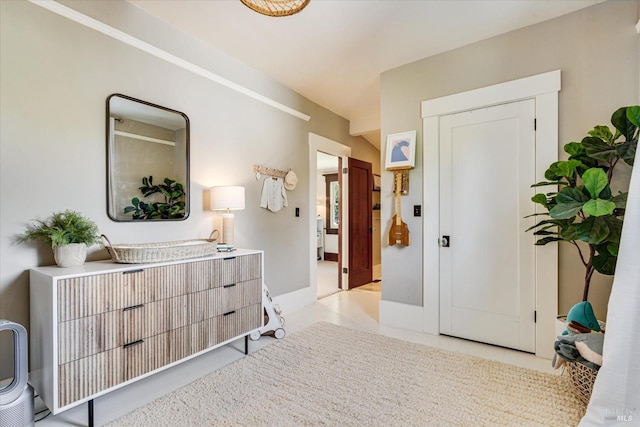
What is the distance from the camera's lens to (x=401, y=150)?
306 cm

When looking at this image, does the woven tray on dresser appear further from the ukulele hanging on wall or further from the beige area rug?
the ukulele hanging on wall

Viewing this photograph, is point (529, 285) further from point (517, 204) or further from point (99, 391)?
point (99, 391)

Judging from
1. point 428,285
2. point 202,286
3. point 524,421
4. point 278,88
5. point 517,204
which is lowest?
point 524,421

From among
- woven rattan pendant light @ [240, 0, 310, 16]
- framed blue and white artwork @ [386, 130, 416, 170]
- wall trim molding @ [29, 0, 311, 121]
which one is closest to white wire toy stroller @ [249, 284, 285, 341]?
framed blue and white artwork @ [386, 130, 416, 170]

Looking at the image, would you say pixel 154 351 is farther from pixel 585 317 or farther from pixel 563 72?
pixel 563 72

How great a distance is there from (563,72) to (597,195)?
50.0 inches

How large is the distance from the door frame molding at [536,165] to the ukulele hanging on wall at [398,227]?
192 millimetres

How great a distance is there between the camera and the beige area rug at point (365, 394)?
1653 mm

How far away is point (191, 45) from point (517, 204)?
3079mm

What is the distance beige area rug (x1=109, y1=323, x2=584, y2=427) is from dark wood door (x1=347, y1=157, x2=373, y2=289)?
2.32m

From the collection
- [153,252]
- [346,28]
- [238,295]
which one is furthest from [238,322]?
[346,28]

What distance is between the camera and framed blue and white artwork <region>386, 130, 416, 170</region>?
302 cm

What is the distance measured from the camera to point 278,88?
3.49 meters

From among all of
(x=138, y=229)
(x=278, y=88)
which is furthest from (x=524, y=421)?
(x=278, y=88)
